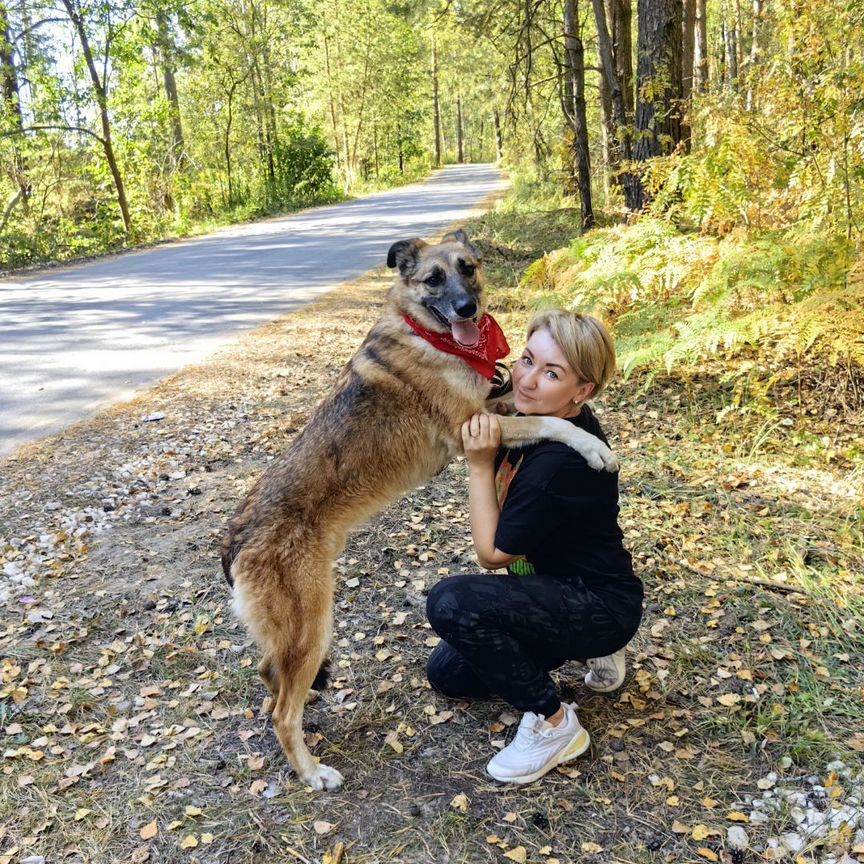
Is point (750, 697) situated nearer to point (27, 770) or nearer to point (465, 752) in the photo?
point (465, 752)

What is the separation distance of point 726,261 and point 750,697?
12.4 ft

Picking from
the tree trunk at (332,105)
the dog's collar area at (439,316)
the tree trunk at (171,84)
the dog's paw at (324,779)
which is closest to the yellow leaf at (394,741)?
the dog's paw at (324,779)

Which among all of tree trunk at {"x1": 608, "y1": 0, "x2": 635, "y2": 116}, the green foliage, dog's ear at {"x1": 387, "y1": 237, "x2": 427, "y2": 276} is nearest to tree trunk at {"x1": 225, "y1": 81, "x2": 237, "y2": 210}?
tree trunk at {"x1": 608, "y1": 0, "x2": 635, "y2": 116}

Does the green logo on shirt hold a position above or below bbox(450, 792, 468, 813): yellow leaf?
above

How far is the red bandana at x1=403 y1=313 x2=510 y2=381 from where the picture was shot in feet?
12.1

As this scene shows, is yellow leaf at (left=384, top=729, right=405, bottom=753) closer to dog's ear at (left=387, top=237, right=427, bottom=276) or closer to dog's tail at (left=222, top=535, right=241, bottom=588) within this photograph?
dog's tail at (left=222, top=535, right=241, bottom=588)

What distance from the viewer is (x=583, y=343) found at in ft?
9.14

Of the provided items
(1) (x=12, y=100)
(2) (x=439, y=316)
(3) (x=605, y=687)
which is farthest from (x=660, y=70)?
(1) (x=12, y=100)

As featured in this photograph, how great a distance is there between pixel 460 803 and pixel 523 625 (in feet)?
2.70

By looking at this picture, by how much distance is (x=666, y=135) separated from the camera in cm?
848

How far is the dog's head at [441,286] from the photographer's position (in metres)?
A: 3.80

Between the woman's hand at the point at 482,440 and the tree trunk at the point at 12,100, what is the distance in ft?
66.5

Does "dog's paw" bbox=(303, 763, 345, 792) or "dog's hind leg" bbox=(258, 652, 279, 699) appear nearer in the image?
"dog's paw" bbox=(303, 763, 345, 792)

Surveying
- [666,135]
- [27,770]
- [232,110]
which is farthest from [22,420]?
[232,110]
